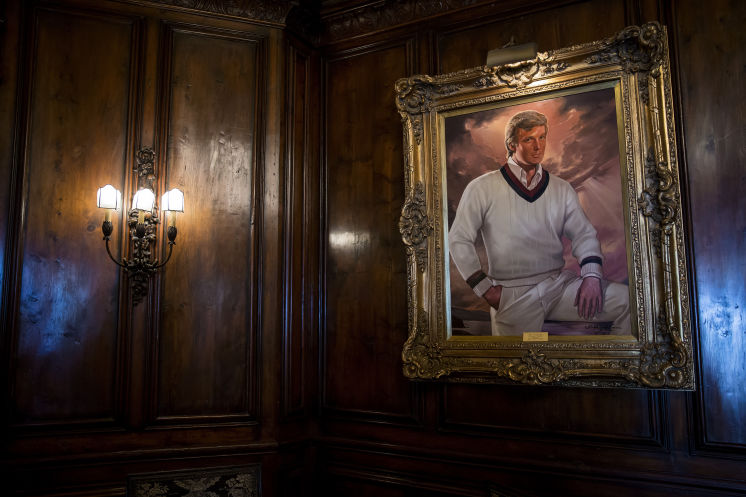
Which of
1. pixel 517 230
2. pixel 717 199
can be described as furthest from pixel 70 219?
pixel 717 199

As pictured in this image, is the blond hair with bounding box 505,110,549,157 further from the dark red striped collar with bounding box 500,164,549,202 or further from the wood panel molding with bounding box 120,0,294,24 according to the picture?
the wood panel molding with bounding box 120,0,294,24

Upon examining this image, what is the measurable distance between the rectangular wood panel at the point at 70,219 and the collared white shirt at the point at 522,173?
2.55 metres

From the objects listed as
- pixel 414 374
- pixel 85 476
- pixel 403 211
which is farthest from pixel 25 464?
pixel 403 211

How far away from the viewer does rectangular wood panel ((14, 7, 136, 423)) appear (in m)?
3.64

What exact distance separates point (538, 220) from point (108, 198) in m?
2.67

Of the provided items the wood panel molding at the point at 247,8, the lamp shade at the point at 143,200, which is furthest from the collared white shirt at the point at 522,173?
the lamp shade at the point at 143,200

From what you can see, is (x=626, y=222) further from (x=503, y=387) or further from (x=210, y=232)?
(x=210, y=232)

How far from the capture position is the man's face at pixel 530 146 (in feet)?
12.1

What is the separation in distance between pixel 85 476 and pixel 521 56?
147 inches

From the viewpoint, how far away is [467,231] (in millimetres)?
3863

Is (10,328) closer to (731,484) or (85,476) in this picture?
(85,476)

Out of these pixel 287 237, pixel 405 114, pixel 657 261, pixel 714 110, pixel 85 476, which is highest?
pixel 405 114

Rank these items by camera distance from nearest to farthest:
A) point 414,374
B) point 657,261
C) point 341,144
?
point 657,261 → point 414,374 → point 341,144

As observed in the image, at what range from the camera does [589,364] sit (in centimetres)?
334
